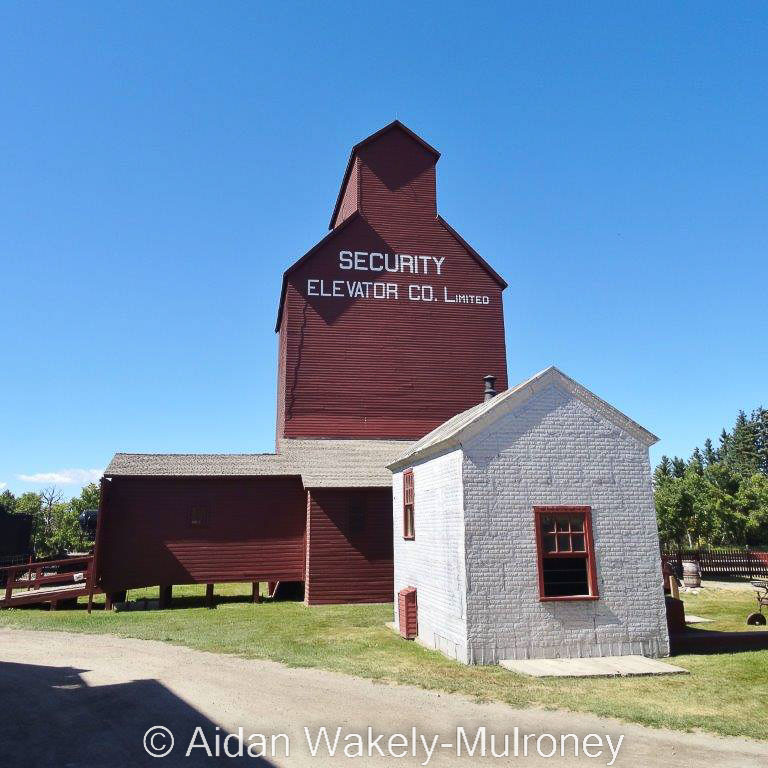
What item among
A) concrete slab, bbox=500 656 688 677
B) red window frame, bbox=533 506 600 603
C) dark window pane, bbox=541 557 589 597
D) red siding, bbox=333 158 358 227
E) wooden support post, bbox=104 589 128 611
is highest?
red siding, bbox=333 158 358 227

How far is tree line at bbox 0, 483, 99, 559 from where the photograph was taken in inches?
1874

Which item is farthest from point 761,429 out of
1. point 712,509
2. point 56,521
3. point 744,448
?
point 56,521

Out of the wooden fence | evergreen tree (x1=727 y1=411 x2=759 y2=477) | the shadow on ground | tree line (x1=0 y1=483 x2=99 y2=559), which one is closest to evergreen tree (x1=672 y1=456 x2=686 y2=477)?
evergreen tree (x1=727 y1=411 x2=759 y2=477)

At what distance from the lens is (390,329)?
92.6 ft

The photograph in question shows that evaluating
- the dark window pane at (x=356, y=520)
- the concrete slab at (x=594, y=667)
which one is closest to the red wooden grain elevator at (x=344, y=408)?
the dark window pane at (x=356, y=520)

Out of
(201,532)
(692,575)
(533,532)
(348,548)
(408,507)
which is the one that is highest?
(408,507)

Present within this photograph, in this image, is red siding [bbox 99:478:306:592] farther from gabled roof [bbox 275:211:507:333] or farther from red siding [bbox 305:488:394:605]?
gabled roof [bbox 275:211:507:333]

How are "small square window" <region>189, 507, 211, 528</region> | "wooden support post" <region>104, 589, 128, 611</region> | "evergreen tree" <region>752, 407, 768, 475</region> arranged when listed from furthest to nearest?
"evergreen tree" <region>752, 407, 768, 475</region>
"small square window" <region>189, 507, 211, 528</region>
"wooden support post" <region>104, 589, 128, 611</region>

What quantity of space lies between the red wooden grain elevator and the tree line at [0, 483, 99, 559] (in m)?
26.3

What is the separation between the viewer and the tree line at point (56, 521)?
156ft

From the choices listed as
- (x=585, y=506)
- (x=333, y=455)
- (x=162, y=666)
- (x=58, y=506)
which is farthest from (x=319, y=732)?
(x=58, y=506)

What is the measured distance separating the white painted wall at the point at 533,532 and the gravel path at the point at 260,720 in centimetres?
267

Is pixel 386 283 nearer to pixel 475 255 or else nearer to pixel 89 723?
pixel 475 255

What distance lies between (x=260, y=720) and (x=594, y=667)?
5.96 metres
